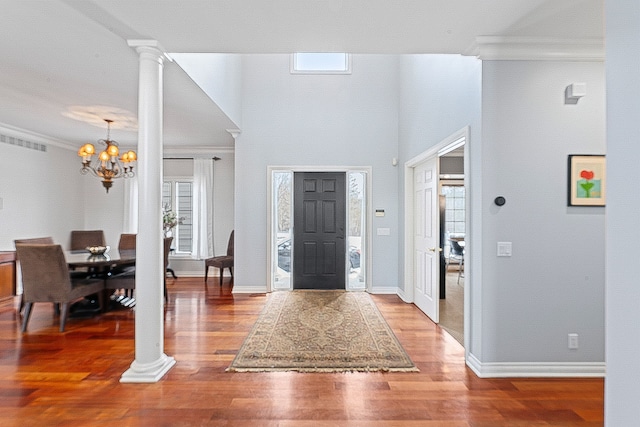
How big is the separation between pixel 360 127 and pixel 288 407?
14.6ft

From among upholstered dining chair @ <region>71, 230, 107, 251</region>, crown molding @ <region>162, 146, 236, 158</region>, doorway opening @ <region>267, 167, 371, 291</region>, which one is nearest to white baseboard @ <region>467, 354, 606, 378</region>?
doorway opening @ <region>267, 167, 371, 291</region>

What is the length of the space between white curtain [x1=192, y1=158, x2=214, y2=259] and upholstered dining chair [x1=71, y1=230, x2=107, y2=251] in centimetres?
173

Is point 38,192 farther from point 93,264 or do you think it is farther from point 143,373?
point 143,373

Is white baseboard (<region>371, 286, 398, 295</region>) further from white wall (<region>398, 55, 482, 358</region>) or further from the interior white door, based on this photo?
the interior white door

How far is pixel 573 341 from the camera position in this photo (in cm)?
272

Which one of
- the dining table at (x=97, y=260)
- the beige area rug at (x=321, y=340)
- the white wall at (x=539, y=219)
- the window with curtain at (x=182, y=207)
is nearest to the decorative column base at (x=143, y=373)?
the beige area rug at (x=321, y=340)

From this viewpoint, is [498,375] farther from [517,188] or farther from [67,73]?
[67,73]

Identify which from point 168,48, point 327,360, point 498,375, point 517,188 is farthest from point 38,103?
point 498,375

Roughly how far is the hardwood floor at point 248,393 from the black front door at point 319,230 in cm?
245

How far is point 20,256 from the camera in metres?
3.74

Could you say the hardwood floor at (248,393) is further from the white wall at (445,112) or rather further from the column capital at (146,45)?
the column capital at (146,45)

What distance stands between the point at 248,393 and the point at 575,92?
3.34 metres

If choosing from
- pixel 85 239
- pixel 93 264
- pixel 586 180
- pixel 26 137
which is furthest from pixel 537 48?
pixel 85 239

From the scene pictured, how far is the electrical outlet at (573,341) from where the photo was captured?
2.72m
